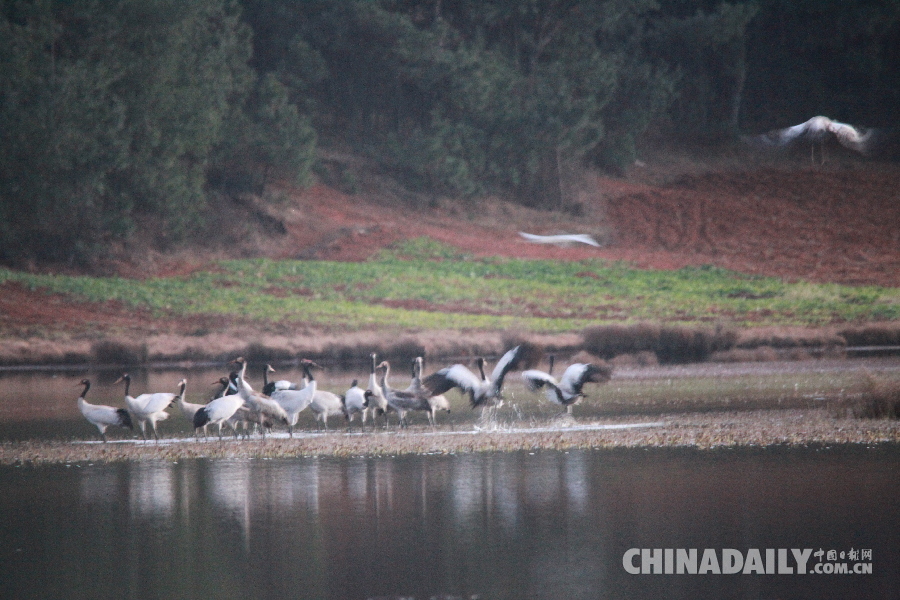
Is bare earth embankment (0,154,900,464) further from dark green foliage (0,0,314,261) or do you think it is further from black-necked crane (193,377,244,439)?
dark green foliage (0,0,314,261)

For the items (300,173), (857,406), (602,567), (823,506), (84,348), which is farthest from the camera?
(300,173)

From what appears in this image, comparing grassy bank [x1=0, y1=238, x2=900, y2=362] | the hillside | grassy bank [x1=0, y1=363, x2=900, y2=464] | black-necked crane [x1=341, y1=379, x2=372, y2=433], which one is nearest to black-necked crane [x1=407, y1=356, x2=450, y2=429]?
grassy bank [x1=0, y1=363, x2=900, y2=464]

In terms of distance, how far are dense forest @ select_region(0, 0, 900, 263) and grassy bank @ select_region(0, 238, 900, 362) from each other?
13.0 feet

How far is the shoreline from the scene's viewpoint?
1479 centimetres

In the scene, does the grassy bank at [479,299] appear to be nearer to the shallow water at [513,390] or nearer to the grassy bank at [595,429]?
the shallow water at [513,390]

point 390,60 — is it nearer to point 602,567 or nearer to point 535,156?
point 535,156

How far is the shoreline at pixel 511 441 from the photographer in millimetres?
14789

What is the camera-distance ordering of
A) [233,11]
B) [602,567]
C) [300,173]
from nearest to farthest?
[602,567]
[300,173]
[233,11]

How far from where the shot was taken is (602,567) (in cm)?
927

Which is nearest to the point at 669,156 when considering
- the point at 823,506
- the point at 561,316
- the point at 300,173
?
the point at 300,173

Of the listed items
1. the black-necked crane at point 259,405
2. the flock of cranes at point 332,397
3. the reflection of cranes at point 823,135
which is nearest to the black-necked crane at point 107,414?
the flock of cranes at point 332,397

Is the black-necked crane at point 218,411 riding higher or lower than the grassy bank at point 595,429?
higher

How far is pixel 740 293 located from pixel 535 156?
50.1 feet

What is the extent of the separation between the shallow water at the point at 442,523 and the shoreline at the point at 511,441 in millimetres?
534
